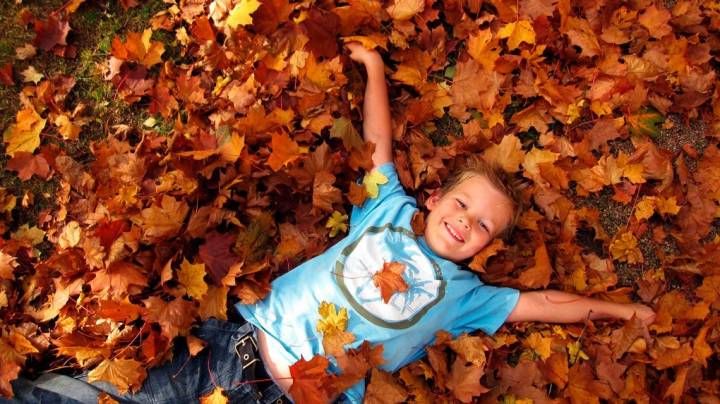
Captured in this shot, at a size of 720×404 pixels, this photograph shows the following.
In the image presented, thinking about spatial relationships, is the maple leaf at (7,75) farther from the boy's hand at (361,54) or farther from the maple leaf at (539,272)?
the maple leaf at (539,272)

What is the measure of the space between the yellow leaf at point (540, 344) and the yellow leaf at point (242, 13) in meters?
2.14

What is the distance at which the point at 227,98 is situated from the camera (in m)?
2.90

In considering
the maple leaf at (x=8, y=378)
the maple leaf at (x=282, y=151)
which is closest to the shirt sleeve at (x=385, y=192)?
the maple leaf at (x=282, y=151)

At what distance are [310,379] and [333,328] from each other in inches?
9.4

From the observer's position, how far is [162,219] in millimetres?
2525

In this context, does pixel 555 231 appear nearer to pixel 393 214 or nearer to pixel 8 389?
pixel 393 214

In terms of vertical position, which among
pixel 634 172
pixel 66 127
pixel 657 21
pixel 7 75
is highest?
pixel 7 75

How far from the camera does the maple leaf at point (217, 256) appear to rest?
8.59 ft

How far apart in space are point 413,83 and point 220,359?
69.5 inches

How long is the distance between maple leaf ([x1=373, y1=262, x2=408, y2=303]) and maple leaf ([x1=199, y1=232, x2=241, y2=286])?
68cm

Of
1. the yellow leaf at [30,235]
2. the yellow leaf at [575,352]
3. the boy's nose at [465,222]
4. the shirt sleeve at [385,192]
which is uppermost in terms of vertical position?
the yellow leaf at [30,235]

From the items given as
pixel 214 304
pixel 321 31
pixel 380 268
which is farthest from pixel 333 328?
pixel 321 31

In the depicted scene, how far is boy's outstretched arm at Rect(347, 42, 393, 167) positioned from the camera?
9.49 feet

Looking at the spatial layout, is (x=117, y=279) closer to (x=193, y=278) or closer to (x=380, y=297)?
(x=193, y=278)
